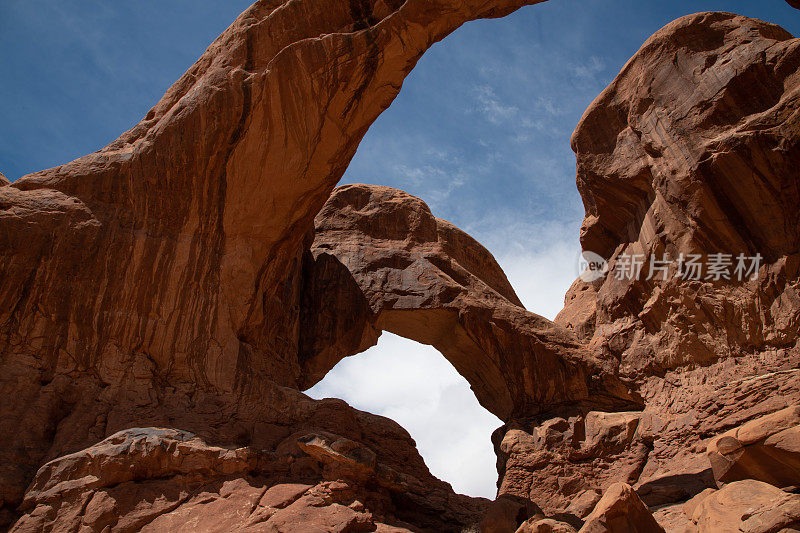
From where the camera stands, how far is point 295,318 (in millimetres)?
16422

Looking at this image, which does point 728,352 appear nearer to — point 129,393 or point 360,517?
point 360,517

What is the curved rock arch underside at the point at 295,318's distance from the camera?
32.4ft

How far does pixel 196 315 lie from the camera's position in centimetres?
1236

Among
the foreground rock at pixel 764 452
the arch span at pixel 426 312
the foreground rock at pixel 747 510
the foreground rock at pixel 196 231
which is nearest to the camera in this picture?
the foreground rock at pixel 747 510

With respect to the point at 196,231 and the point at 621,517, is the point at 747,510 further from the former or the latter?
the point at 196,231

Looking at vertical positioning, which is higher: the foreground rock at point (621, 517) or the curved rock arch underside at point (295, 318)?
the curved rock arch underside at point (295, 318)

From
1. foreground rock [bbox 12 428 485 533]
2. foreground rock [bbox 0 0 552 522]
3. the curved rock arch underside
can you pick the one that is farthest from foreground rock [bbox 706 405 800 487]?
foreground rock [bbox 0 0 552 522]

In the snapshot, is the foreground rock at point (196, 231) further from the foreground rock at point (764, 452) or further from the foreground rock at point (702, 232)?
the foreground rock at point (764, 452)

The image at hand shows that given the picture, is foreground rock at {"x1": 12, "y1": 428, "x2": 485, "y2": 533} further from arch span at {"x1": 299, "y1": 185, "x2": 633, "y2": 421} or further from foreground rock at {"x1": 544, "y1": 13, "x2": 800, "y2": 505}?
arch span at {"x1": 299, "y1": 185, "x2": 633, "y2": 421}

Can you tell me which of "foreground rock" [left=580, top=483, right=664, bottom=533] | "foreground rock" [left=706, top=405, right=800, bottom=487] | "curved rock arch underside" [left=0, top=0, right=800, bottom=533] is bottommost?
"foreground rock" [left=580, top=483, right=664, bottom=533]

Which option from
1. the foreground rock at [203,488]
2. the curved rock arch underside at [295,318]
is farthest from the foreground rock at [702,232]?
the foreground rock at [203,488]

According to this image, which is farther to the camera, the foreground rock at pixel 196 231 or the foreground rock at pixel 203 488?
the foreground rock at pixel 196 231

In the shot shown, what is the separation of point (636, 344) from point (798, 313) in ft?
11.6

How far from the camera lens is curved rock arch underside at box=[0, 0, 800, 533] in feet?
32.4
